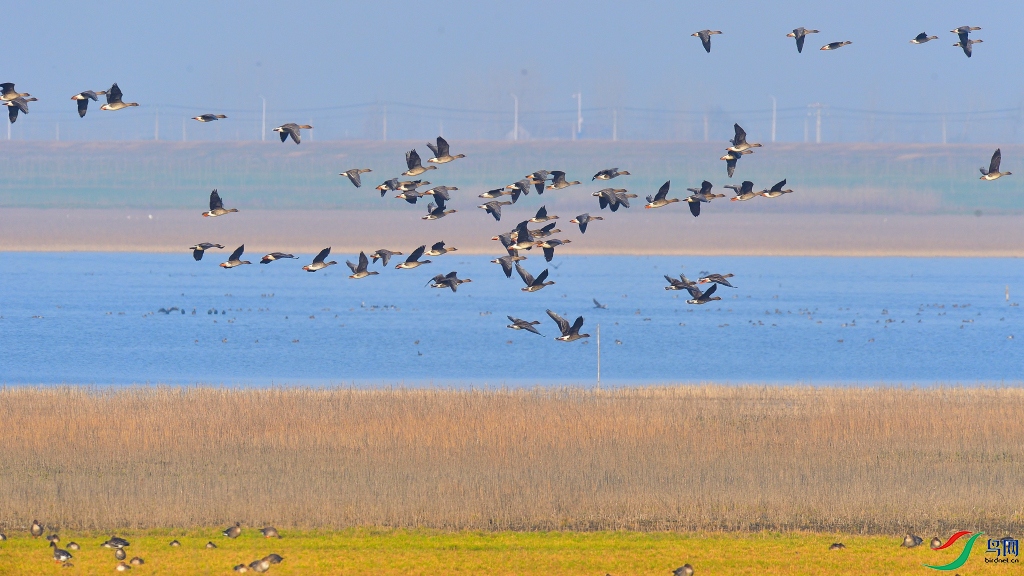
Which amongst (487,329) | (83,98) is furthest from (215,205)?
(487,329)

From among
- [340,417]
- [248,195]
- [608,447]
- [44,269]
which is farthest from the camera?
[248,195]

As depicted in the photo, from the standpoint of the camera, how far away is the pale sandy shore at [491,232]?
127 metres

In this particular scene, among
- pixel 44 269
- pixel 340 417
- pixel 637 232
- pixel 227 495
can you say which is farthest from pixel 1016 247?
pixel 227 495

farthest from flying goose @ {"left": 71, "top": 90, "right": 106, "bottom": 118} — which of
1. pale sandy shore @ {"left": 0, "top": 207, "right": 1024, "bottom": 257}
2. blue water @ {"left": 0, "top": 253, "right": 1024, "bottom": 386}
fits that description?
pale sandy shore @ {"left": 0, "top": 207, "right": 1024, "bottom": 257}

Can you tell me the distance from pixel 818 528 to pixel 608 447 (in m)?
7.30

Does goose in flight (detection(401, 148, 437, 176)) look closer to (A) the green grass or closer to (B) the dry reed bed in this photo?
(A) the green grass

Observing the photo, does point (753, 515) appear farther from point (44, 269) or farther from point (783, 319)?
point (44, 269)

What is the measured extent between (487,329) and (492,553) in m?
45.3

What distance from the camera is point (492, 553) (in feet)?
73.5

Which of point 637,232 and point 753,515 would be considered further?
point 637,232

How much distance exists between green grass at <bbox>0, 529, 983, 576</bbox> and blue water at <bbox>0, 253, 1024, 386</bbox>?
24.3 metres

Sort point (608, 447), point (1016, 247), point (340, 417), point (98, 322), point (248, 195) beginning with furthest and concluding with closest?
1. point (248, 195)
2. point (1016, 247)
3. point (98, 322)
4. point (340, 417)
5. point (608, 447)

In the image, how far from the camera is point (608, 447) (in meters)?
31.5

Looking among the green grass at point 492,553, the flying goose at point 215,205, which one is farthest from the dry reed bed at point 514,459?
the flying goose at point 215,205
